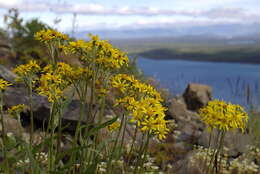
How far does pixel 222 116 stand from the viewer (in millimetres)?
2211

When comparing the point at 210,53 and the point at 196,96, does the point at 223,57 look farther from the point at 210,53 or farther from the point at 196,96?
the point at 196,96

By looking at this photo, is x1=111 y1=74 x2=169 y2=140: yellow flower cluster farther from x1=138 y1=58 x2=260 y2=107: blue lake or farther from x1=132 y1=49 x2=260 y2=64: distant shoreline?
x1=132 y1=49 x2=260 y2=64: distant shoreline

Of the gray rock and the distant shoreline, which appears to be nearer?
the gray rock

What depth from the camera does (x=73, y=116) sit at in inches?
199

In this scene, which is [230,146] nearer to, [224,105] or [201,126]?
[201,126]

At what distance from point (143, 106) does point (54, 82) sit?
73cm

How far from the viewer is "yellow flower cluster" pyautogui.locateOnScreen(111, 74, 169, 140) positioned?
2.07m

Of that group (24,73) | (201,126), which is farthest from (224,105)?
(201,126)

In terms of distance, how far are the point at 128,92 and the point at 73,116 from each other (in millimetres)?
2611

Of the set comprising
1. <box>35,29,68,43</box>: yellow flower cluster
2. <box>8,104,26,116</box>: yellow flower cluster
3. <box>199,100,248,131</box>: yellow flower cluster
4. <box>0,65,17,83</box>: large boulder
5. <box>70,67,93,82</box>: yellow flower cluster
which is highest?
<box>35,29,68,43</box>: yellow flower cluster

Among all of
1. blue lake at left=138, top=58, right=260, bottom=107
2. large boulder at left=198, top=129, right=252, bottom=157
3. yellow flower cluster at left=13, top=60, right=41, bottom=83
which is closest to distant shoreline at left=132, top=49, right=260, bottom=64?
blue lake at left=138, top=58, right=260, bottom=107

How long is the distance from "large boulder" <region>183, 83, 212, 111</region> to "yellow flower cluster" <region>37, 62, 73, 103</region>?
7.85 m

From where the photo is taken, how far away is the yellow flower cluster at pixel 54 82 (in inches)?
91.7

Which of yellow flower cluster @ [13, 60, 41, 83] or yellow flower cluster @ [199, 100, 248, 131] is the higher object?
yellow flower cluster @ [13, 60, 41, 83]
